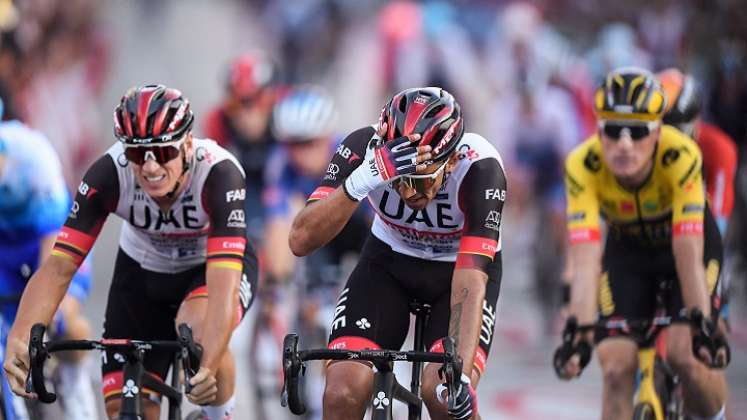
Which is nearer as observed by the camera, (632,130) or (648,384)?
(648,384)

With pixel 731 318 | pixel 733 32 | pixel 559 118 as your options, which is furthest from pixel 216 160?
pixel 733 32

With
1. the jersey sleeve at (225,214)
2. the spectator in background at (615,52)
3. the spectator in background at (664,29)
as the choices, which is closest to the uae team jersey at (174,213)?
the jersey sleeve at (225,214)

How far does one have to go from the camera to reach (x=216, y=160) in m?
6.39

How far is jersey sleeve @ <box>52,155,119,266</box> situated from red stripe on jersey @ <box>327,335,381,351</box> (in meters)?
1.14

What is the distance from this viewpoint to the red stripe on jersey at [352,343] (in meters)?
5.80

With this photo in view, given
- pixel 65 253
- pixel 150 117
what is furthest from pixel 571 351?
pixel 65 253

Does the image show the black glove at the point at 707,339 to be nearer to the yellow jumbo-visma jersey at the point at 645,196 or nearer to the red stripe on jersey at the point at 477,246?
the yellow jumbo-visma jersey at the point at 645,196

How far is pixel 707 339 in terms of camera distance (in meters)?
6.59

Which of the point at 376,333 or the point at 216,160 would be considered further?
the point at 216,160

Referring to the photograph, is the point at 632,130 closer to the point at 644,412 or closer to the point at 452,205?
the point at 644,412

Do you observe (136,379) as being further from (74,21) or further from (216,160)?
(74,21)

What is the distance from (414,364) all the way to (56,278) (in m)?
1.53

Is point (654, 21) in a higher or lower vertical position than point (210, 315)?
higher

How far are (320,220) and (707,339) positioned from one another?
2018 millimetres
